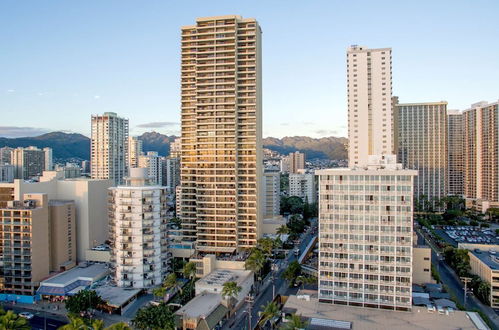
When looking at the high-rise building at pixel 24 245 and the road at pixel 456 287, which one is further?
the high-rise building at pixel 24 245

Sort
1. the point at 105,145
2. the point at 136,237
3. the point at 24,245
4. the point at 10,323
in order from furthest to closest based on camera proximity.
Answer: the point at 105,145
the point at 136,237
the point at 24,245
the point at 10,323

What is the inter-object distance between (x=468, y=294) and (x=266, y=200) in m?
80.6

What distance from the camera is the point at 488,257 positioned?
78688 millimetres

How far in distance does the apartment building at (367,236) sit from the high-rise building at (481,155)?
423ft

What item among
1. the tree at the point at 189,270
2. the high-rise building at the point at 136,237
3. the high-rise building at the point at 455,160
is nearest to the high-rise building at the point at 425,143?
the high-rise building at the point at 455,160

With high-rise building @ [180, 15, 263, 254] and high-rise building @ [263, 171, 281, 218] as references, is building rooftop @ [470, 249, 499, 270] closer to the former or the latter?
high-rise building @ [180, 15, 263, 254]

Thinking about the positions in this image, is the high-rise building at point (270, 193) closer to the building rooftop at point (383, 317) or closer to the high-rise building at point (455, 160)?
the building rooftop at point (383, 317)

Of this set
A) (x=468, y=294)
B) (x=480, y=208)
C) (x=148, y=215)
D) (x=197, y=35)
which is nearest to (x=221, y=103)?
(x=197, y=35)

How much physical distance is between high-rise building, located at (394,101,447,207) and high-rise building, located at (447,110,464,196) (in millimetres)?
15467

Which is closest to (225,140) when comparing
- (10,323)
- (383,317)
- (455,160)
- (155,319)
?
(155,319)

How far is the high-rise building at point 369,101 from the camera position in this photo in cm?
10669

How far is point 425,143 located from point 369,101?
8559 cm

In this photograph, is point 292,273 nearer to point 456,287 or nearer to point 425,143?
point 456,287

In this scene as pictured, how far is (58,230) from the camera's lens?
79.8m
